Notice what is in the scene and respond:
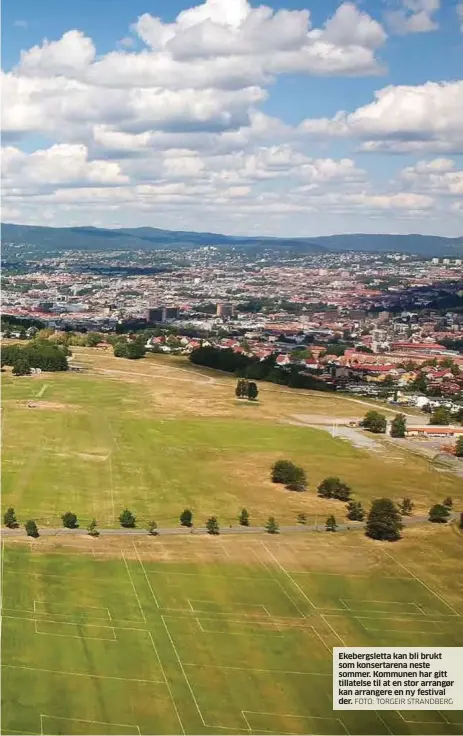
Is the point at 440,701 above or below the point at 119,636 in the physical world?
above

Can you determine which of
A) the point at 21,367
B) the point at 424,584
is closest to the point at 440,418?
the point at 424,584

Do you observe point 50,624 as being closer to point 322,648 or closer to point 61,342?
point 322,648

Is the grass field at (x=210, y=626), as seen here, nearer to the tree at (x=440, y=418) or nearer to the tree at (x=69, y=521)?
the tree at (x=69, y=521)

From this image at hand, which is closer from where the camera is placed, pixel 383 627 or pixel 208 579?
pixel 383 627

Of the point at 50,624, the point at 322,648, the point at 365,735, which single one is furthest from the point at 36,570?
the point at 365,735

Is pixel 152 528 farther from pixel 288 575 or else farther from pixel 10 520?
pixel 288 575

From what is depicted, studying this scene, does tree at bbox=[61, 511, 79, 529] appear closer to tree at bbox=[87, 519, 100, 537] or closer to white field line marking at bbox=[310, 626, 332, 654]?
tree at bbox=[87, 519, 100, 537]

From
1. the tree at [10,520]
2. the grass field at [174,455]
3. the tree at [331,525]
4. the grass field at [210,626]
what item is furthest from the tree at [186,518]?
the tree at [10,520]
